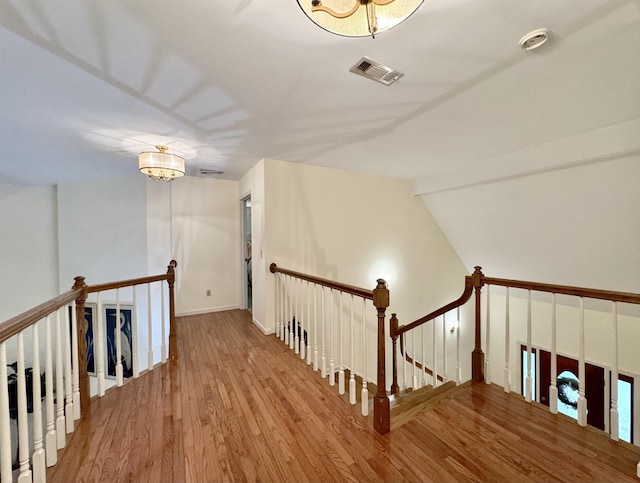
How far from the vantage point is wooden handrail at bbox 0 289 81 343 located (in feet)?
3.80

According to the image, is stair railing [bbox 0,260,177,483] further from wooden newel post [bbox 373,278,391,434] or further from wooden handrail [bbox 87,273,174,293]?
wooden newel post [bbox 373,278,391,434]

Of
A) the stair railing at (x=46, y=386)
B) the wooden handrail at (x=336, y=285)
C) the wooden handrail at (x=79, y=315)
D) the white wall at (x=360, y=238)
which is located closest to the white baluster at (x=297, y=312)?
the wooden handrail at (x=336, y=285)

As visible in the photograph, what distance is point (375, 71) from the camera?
178 centimetres

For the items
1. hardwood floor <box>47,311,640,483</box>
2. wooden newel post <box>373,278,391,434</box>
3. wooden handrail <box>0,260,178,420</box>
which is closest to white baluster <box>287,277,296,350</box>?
hardwood floor <box>47,311,640,483</box>

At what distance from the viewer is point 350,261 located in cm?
439

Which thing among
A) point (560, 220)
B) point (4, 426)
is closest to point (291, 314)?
point (4, 426)

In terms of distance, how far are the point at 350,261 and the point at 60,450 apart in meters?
3.58

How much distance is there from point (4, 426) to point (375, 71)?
2630 mm

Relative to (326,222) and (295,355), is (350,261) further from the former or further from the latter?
(295,355)

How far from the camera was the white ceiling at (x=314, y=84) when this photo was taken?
4.48 ft

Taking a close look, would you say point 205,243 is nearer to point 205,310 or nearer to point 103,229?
point 205,310

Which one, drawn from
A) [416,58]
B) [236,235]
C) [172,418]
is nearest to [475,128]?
[416,58]

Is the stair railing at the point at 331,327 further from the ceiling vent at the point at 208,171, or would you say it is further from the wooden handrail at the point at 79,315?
the ceiling vent at the point at 208,171

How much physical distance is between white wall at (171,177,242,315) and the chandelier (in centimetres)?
421
